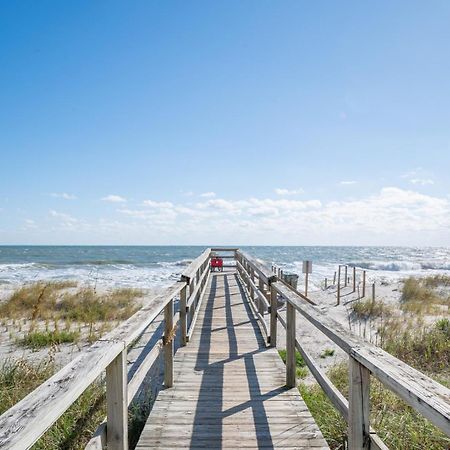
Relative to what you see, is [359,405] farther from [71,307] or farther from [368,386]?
[71,307]

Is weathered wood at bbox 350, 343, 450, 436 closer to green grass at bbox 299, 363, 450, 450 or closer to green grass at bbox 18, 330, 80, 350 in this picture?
green grass at bbox 299, 363, 450, 450

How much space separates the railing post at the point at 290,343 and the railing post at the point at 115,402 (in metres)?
1.96

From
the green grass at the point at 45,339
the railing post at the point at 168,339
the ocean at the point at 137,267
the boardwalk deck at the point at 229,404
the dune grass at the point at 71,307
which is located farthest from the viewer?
the ocean at the point at 137,267

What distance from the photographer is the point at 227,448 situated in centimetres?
266

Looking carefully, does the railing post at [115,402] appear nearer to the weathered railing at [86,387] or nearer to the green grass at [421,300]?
the weathered railing at [86,387]

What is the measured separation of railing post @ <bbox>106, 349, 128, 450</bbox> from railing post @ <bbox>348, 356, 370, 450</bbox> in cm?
128

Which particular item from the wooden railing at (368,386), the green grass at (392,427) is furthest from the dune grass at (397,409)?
the wooden railing at (368,386)

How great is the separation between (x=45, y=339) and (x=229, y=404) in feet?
18.3

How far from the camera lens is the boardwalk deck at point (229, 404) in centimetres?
279

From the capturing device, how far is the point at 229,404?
11.1 ft

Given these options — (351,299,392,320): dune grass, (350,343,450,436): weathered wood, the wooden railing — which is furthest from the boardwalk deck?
(351,299,392,320): dune grass

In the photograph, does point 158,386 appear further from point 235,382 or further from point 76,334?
point 76,334

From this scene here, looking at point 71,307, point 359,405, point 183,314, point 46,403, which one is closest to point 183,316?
point 183,314

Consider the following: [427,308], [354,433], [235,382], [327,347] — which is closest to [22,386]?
[235,382]
